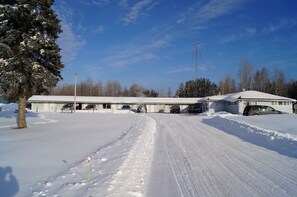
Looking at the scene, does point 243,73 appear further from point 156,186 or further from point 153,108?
point 156,186

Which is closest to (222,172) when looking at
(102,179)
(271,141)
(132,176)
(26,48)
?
(132,176)

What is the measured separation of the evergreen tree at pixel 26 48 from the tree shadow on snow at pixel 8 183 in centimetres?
1261

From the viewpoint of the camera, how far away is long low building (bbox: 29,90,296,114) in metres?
44.9

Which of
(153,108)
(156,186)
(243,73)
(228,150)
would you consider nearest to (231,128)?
(228,150)

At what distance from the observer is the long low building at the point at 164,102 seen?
44.9 m

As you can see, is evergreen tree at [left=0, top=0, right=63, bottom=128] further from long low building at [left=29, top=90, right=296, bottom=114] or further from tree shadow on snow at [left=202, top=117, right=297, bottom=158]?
long low building at [left=29, top=90, right=296, bottom=114]

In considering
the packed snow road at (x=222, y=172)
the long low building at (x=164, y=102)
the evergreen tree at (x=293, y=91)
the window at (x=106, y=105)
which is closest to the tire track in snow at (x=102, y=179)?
the packed snow road at (x=222, y=172)

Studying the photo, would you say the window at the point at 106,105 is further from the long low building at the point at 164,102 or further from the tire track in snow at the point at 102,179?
the tire track in snow at the point at 102,179

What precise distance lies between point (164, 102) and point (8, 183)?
2273 inches

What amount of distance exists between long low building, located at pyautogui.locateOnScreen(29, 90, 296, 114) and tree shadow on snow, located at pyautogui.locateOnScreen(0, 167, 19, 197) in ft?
136

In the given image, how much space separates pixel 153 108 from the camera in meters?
63.7

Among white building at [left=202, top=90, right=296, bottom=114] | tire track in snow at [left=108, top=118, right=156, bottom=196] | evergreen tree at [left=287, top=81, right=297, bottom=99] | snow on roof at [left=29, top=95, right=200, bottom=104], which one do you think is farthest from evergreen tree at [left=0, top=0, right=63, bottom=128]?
evergreen tree at [left=287, top=81, right=297, bottom=99]

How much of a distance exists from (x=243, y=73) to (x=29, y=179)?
7040 cm

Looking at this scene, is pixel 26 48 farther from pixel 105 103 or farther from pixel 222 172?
pixel 105 103
